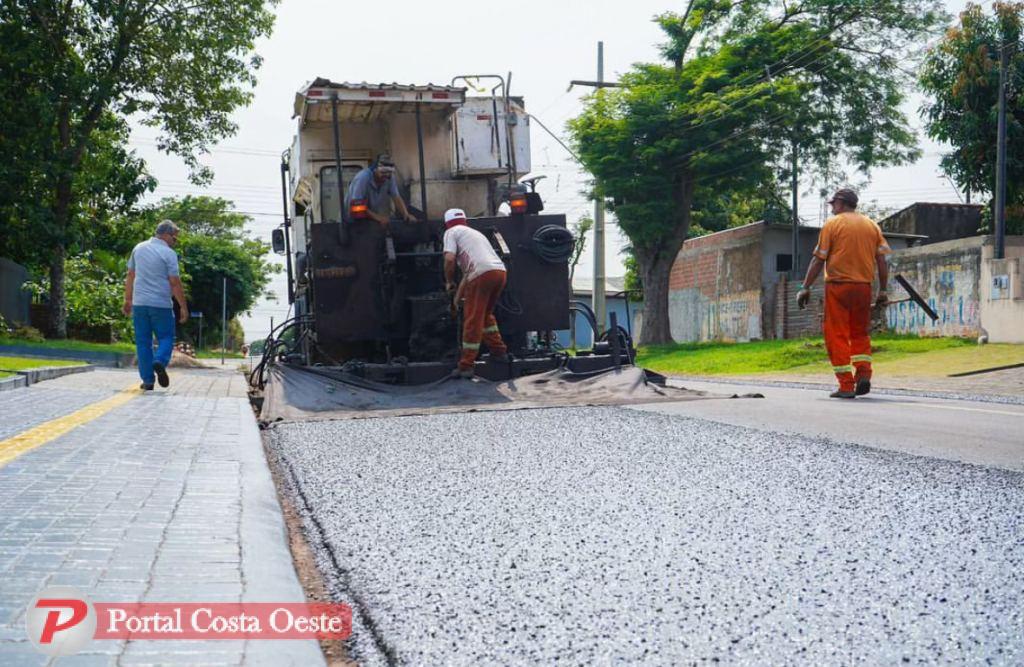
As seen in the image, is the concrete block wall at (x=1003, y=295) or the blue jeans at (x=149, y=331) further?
the concrete block wall at (x=1003, y=295)

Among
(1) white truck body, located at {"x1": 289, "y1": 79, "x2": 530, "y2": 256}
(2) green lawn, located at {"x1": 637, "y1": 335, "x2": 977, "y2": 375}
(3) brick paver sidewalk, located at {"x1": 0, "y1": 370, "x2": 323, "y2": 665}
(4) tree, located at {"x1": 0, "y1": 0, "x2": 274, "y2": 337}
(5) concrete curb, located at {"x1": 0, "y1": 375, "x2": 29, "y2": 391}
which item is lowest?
(2) green lawn, located at {"x1": 637, "y1": 335, "x2": 977, "y2": 375}

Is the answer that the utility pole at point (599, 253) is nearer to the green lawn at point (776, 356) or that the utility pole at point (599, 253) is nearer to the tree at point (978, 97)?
the green lawn at point (776, 356)

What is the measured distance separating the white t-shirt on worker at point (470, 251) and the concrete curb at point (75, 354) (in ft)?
33.7

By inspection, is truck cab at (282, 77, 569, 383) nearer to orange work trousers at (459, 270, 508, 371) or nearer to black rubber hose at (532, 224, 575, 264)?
black rubber hose at (532, 224, 575, 264)

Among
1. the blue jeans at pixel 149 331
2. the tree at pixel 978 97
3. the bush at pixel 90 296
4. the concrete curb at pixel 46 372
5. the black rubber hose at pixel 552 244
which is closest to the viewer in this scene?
the blue jeans at pixel 149 331

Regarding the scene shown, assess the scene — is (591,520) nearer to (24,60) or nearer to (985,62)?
(24,60)

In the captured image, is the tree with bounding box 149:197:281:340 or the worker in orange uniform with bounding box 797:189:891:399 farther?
the tree with bounding box 149:197:281:340

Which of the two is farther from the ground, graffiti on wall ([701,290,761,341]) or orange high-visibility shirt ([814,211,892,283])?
orange high-visibility shirt ([814,211,892,283])

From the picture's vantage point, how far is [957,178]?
3058 cm

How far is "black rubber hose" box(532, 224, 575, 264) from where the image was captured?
10.1 metres

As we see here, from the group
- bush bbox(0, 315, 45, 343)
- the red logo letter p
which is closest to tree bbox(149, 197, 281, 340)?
bush bbox(0, 315, 45, 343)

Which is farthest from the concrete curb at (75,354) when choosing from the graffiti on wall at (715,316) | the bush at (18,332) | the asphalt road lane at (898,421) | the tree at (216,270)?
the tree at (216,270)

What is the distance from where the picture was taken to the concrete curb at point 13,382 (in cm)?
936

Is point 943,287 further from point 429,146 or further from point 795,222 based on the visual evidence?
point 429,146
